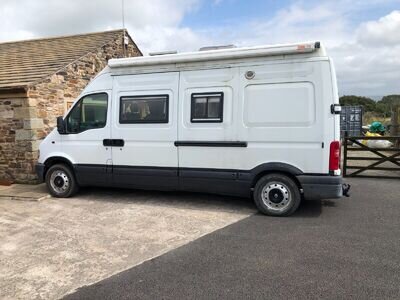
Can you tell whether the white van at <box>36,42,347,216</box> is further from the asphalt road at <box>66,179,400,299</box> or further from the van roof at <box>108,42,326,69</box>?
the asphalt road at <box>66,179,400,299</box>

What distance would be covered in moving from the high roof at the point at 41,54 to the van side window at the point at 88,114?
2.26 m

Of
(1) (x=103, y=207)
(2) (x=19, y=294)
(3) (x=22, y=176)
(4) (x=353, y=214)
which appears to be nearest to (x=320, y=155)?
(4) (x=353, y=214)

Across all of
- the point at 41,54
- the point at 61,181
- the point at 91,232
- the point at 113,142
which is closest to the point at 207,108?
the point at 113,142

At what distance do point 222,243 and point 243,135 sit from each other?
2.04 meters

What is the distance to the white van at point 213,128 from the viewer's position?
5.93 m

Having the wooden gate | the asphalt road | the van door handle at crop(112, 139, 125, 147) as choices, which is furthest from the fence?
the van door handle at crop(112, 139, 125, 147)

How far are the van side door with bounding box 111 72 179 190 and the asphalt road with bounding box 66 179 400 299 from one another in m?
1.91

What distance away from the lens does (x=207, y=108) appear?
6.55 metres

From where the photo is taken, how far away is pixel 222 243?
500cm

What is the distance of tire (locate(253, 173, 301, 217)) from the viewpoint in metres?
6.18

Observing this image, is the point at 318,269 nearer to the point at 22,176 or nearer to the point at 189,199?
the point at 189,199

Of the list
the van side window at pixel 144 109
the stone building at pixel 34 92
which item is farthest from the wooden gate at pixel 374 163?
the stone building at pixel 34 92

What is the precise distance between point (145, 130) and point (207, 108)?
1276 millimetres

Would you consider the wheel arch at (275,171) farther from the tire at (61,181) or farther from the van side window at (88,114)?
the tire at (61,181)
